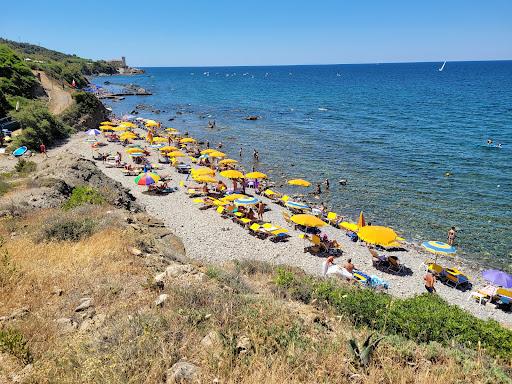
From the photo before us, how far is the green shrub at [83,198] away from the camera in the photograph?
13201 millimetres

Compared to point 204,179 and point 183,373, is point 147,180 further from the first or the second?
point 183,373

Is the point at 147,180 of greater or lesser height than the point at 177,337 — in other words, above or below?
below

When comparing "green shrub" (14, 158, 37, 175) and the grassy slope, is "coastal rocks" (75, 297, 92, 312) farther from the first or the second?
"green shrub" (14, 158, 37, 175)

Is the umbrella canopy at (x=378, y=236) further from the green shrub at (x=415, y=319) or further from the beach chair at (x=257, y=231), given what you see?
the green shrub at (x=415, y=319)

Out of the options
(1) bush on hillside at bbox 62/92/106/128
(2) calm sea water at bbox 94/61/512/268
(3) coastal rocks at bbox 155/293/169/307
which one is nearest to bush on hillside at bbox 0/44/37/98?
(1) bush on hillside at bbox 62/92/106/128

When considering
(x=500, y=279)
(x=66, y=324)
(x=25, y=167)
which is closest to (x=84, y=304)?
(x=66, y=324)

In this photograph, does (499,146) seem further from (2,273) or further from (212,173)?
(2,273)

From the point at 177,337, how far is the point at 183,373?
0.76m

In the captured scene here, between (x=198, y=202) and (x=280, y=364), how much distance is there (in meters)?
17.3

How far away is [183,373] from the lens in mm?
4195

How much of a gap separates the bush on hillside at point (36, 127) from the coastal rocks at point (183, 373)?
93.7 ft

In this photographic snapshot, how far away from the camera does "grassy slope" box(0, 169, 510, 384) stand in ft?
14.0

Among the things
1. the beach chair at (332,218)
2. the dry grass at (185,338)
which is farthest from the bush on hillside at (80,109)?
the dry grass at (185,338)

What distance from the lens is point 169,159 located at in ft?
103
